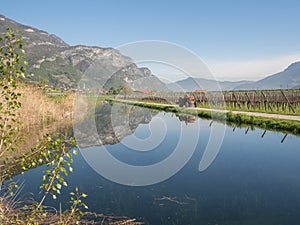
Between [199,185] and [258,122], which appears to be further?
[258,122]

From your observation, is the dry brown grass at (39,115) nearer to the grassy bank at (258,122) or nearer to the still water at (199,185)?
the still water at (199,185)

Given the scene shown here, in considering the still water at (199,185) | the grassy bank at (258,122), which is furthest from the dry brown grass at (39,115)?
the grassy bank at (258,122)

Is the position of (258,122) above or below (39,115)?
below

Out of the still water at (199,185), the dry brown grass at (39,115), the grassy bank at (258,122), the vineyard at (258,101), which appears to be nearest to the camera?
the still water at (199,185)

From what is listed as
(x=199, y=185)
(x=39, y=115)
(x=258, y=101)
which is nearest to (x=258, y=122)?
(x=258, y=101)

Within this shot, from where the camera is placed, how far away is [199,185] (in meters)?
7.80

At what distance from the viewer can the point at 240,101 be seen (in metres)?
30.3

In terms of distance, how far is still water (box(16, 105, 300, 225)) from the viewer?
19.6 feet

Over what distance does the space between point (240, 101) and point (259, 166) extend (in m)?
21.7

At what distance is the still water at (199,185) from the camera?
598 cm

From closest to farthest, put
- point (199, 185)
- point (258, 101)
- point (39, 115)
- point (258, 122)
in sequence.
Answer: point (199, 185) → point (258, 122) → point (39, 115) → point (258, 101)

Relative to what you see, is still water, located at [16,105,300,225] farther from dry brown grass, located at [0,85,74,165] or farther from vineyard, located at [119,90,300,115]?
vineyard, located at [119,90,300,115]

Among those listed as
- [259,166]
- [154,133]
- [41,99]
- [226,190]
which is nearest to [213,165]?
[259,166]

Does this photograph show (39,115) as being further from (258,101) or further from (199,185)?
(258,101)
